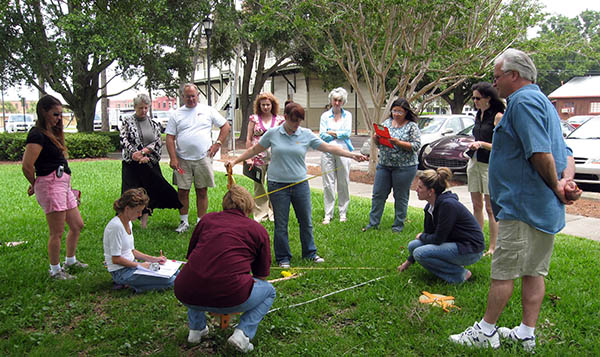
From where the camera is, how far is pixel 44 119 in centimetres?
444

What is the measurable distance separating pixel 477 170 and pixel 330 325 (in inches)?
104

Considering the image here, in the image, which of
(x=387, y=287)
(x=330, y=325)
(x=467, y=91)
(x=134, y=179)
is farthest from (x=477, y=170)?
(x=467, y=91)

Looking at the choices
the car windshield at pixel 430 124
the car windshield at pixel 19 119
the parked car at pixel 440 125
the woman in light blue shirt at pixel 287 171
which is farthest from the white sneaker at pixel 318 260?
the car windshield at pixel 19 119

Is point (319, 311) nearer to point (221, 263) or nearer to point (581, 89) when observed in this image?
point (221, 263)

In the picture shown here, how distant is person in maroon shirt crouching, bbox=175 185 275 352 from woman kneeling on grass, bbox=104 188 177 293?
105 cm

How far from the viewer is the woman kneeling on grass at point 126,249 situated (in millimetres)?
4141

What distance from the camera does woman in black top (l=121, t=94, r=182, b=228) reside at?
629cm

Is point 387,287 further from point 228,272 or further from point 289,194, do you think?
point 228,272

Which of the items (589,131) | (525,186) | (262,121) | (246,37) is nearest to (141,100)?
(262,121)

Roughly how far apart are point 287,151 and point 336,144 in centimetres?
213

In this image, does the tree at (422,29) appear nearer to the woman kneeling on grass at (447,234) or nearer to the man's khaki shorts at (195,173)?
the man's khaki shorts at (195,173)

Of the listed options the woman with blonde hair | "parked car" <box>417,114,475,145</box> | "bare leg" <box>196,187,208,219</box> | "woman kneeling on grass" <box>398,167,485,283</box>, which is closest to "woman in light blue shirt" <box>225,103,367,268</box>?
"woman kneeling on grass" <box>398,167,485,283</box>

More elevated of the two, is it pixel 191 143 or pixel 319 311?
pixel 191 143

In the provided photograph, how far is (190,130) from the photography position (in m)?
6.31
